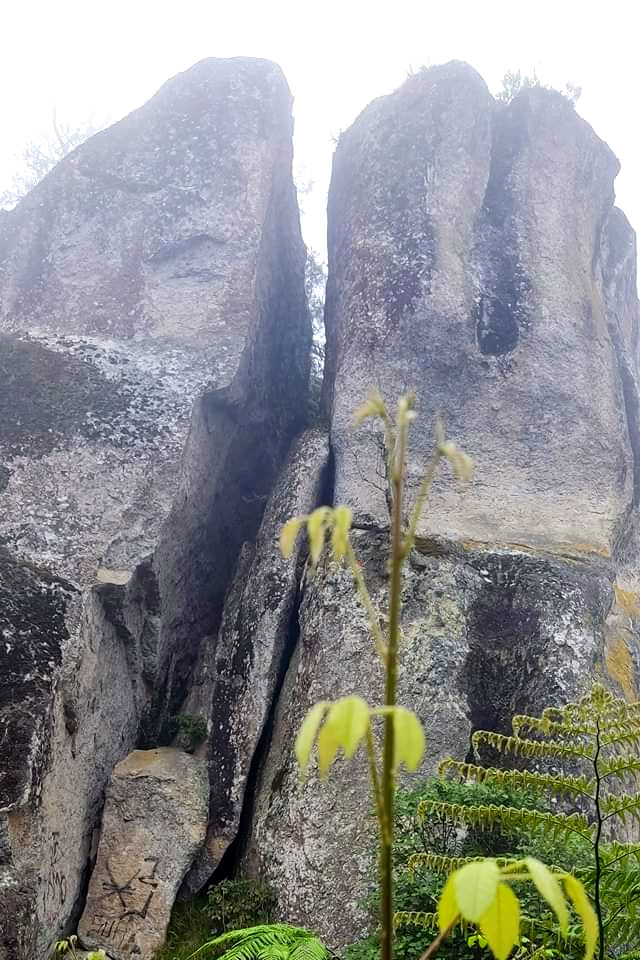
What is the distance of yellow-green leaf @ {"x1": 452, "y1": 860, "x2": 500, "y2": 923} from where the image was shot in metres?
1.11

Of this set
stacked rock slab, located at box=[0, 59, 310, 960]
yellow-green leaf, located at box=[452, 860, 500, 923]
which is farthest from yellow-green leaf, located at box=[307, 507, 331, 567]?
stacked rock slab, located at box=[0, 59, 310, 960]

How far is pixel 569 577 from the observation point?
28.7ft

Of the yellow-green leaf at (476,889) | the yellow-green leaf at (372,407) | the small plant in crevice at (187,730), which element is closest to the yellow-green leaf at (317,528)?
the yellow-green leaf at (372,407)

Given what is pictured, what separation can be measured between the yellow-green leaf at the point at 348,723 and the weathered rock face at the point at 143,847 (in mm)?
7032

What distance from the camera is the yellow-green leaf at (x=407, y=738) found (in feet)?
3.77

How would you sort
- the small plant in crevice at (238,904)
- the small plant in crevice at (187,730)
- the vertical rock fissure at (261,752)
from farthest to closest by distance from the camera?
the small plant in crevice at (187,730), the vertical rock fissure at (261,752), the small plant in crevice at (238,904)

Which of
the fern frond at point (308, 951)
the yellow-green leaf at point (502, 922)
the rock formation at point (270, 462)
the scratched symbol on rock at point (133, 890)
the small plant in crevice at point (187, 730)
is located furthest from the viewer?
the small plant in crevice at point (187, 730)

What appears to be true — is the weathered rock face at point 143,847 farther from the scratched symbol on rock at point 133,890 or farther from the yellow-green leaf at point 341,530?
the yellow-green leaf at point 341,530

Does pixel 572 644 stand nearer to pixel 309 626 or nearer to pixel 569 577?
pixel 569 577

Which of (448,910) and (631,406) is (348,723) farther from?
(631,406)

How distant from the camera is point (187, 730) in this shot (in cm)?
895

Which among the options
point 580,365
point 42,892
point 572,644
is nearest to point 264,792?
point 42,892

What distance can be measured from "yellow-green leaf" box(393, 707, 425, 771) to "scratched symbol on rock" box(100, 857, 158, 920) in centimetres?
716

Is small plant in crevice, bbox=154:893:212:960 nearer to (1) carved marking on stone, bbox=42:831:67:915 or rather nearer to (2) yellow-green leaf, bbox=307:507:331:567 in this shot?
(1) carved marking on stone, bbox=42:831:67:915
